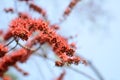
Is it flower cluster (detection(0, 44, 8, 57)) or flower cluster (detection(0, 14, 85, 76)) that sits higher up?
flower cluster (detection(0, 14, 85, 76))

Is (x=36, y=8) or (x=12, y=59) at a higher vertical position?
(x=36, y=8)

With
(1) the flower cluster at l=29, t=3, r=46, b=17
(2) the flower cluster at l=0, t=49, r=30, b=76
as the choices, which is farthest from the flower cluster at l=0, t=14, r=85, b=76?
(1) the flower cluster at l=29, t=3, r=46, b=17

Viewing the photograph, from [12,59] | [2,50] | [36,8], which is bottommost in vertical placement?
[2,50]

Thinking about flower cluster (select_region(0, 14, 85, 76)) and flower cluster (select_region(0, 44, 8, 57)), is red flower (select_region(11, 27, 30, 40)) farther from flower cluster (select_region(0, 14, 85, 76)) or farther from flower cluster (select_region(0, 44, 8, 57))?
flower cluster (select_region(0, 44, 8, 57))

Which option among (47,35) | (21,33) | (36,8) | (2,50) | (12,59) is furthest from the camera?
(36,8)

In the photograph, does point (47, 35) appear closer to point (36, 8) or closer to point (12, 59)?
point (12, 59)

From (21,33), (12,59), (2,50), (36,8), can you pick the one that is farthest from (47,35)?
(36,8)

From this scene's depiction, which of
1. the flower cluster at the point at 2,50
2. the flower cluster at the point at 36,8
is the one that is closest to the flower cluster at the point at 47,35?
the flower cluster at the point at 2,50

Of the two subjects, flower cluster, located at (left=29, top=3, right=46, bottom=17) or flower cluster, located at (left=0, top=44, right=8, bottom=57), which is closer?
flower cluster, located at (left=0, top=44, right=8, bottom=57)

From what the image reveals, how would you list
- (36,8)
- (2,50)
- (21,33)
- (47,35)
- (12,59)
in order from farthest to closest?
(36,8) < (12,59) < (47,35) < (2,50) < (21,33)

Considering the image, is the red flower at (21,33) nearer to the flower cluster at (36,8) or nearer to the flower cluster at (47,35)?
the flower cluster at (47,35)

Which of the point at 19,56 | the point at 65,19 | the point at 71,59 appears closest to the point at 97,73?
the point at 65,19

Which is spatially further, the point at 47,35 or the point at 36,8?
the point at 36,8

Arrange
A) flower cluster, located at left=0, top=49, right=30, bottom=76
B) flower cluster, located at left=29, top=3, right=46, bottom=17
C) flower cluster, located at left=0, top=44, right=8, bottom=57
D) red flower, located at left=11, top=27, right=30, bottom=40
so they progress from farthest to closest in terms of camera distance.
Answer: flower cluster, located at left=29, top=3, right=46, bottom=17
flower cluster, located at left=0, top=49, right=30, bottom=76
flower cluster, located at left=0, top=44, right=8, bottom=57
red flower, located at left=11, top=27, right=30, bottom=40
